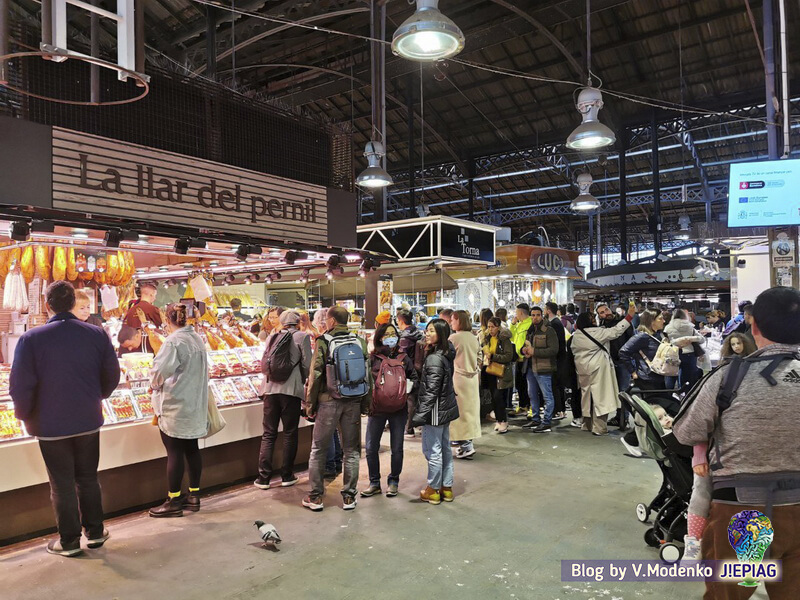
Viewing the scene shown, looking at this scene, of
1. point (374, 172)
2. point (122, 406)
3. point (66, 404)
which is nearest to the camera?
point (66, 404)

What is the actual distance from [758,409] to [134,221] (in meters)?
4.86

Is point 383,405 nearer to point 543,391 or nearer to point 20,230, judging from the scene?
point 20,230

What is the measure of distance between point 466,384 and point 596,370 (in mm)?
2199

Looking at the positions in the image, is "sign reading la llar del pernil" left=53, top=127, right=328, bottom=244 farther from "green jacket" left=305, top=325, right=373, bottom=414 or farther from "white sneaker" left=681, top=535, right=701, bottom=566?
"white sneaker" left=681, top=535, right=701, bottom=566

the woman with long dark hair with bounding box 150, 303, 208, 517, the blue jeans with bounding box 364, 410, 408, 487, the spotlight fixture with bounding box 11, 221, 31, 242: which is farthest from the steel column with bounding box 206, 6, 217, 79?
the blue jeans with bounding box 364, 410, 408, 487

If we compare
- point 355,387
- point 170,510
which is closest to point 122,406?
point 170,510

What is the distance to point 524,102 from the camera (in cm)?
1553

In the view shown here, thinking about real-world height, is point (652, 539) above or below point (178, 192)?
below

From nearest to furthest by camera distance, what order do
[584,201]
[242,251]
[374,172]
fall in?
1. [242,251]
2. [374,172]
3. [584,201]

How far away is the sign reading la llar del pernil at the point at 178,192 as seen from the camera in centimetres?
478

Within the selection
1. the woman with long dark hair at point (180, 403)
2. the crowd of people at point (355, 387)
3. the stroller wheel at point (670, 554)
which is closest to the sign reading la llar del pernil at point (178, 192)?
the crowd of people at point (355, 387)

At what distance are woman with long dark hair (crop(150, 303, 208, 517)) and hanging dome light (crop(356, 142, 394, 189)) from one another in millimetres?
4858

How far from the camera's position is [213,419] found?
4.76 metres

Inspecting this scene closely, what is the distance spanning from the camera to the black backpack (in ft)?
17.0
